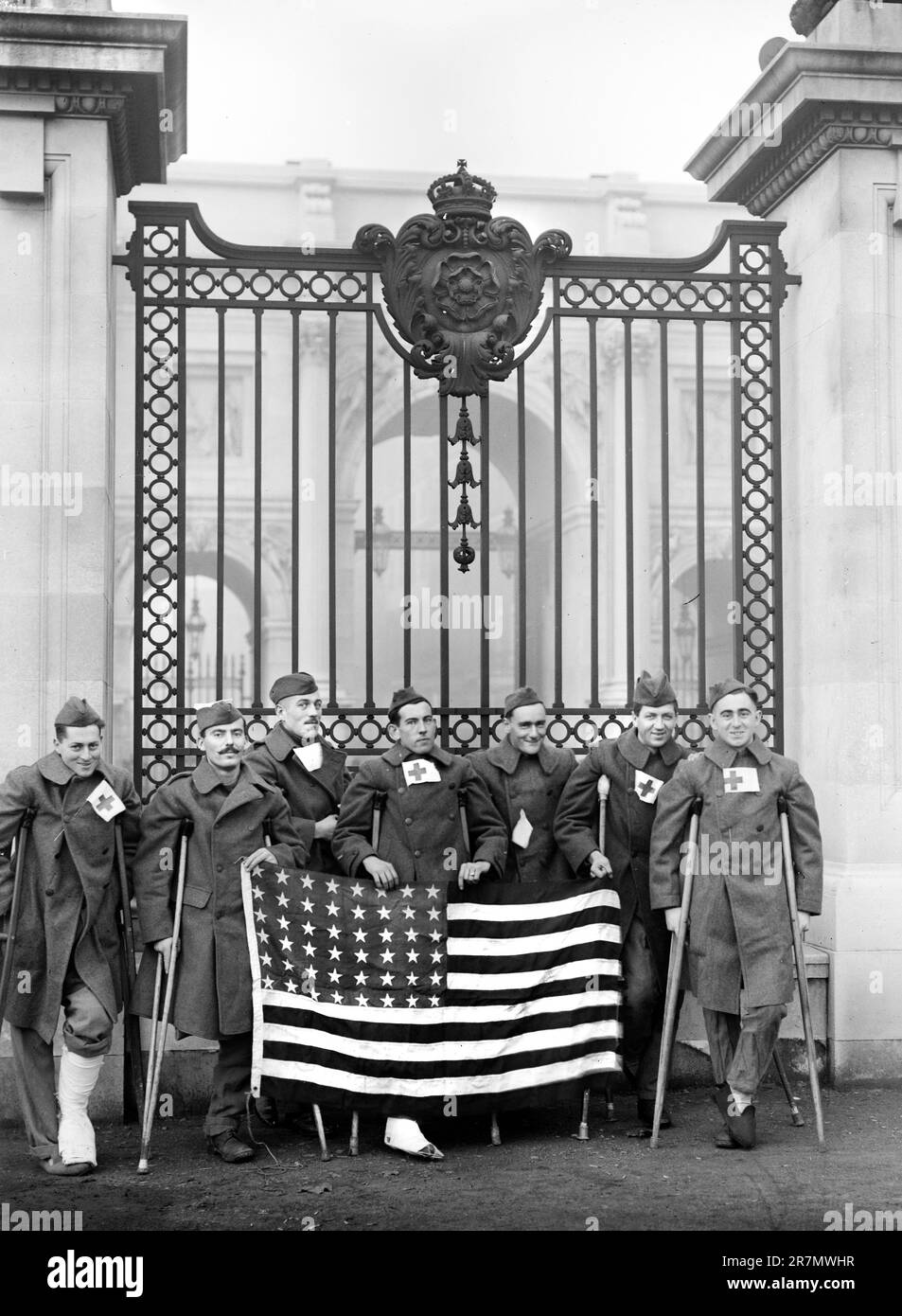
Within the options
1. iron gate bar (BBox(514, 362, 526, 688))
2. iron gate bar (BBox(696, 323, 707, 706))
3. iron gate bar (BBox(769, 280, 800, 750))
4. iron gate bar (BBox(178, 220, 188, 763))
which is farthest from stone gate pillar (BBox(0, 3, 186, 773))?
iron gate bar (BBox(769, 280, 800, 750))

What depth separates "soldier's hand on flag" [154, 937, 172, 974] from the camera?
666 cm

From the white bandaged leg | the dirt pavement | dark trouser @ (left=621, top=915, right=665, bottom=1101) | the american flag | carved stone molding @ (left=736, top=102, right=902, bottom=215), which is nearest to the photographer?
the dirt pavement

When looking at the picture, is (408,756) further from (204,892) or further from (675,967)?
(675,967)

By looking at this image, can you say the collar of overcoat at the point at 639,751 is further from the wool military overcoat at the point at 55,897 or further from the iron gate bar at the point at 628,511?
the wool military overcoat at the point at 55,897

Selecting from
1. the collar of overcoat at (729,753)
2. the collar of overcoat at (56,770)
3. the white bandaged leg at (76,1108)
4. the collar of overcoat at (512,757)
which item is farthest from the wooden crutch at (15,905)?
the collar of overcoat at (729,753)

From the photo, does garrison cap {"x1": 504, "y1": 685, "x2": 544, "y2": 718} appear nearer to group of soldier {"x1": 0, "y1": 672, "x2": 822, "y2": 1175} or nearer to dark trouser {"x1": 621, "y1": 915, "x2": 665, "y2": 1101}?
group of soldier {"x1": 0, "y1": 672, "x2": 822, "y2": 1175}

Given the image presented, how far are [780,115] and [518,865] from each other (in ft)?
15.0

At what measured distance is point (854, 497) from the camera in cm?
828

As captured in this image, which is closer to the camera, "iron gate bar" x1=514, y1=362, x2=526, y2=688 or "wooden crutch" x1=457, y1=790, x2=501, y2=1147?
"wooden crutch" x1=457, y1=790, x2=501, y2=1147

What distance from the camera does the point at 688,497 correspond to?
28.3 meters

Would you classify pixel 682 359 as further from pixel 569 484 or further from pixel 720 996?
pixel 720 996

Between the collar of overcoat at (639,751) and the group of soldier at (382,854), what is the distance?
0.03 feet
